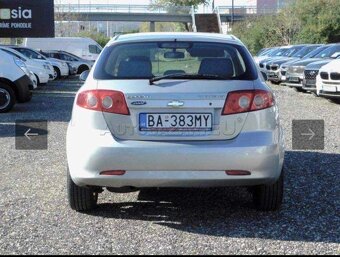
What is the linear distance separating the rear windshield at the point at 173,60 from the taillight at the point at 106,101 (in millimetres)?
193

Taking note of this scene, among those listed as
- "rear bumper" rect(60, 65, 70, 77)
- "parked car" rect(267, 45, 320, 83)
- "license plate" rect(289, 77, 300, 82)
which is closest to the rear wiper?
"license plate" rect(289, 77, 300, 82)

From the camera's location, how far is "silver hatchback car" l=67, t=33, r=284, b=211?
4.56m

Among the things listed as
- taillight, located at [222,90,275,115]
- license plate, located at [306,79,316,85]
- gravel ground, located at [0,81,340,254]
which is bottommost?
gravel ground, located at [0,81,340,254]

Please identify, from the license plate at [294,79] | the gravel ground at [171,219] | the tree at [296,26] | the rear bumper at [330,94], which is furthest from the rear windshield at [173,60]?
the tree at [296,26]

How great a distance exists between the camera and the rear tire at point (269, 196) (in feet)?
16.6

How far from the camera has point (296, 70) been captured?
17703 mm

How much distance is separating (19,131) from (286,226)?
6.72 m

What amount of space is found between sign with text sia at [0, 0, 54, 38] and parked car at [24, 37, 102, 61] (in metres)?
5.23

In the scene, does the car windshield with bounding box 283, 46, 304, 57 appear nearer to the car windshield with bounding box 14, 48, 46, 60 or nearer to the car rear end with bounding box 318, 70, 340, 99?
the car rear end with bounding box 318, 70, 340, 99

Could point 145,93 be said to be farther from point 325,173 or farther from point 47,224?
point 325,173

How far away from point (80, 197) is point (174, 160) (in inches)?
42.2

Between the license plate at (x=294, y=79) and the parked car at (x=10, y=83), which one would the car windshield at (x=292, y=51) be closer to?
the license plate at (x=294, y=79)

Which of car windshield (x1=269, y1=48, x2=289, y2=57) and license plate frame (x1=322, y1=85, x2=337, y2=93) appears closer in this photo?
license plate frame (x1=322, y1=85, x2=337, y2=93)

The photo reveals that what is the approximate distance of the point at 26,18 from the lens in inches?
1215
